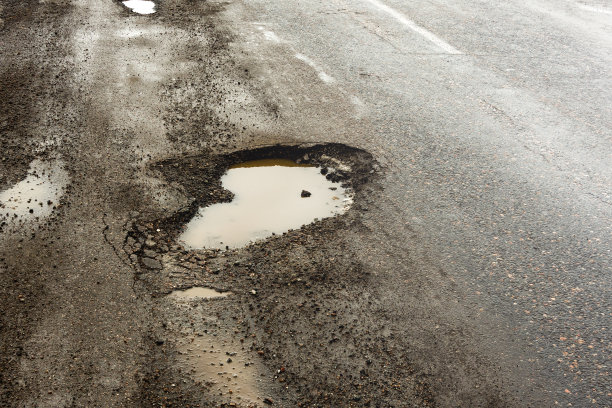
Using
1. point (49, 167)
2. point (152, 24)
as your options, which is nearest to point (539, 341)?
point (49, 167)

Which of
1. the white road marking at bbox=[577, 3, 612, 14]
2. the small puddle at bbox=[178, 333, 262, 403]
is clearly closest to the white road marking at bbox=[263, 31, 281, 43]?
the small puddle at bbox=[178, 333, 262, 403]

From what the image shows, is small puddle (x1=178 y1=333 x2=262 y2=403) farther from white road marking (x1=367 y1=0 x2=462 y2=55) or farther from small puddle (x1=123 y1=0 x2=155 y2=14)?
small puddle (x1=123 y1=0 x2=155 y2=14)

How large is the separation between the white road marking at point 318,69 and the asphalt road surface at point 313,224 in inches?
1.4

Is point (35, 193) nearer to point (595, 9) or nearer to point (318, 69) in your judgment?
point (318, 69)

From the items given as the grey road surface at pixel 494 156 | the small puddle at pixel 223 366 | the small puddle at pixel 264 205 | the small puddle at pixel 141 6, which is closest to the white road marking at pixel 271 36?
the grey road surface at pixel 494 156

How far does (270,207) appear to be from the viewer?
4.75 m

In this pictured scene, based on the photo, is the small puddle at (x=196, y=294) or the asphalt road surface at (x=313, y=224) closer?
the asphalt road surface at (x=313, y=224)

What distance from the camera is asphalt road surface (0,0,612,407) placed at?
3146mm

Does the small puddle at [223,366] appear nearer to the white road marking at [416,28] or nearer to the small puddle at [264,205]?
the small puddle at [264,205]

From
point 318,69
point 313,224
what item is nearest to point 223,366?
point 313,224

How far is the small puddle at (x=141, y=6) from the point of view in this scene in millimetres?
8742

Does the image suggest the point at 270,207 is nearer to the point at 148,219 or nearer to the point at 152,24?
the point at 148,219

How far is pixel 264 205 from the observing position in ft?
15.6

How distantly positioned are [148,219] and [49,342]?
4.37 ft
